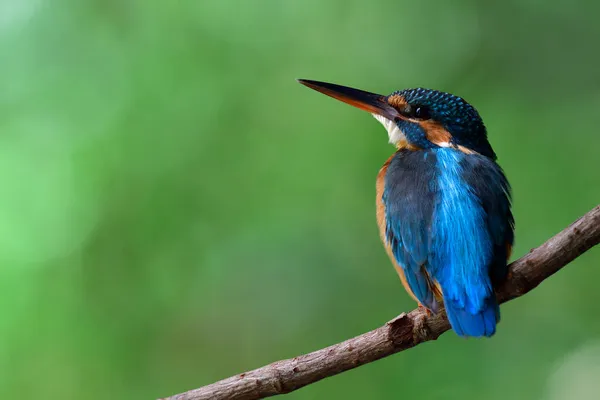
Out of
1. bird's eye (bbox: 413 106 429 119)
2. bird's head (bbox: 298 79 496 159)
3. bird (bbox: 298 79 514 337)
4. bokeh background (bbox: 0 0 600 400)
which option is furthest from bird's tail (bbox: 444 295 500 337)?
bokeh background (bbox: 0 0 600 400)

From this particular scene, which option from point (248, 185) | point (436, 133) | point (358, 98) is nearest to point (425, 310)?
point (436, 133)

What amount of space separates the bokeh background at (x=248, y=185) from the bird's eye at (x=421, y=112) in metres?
0.73

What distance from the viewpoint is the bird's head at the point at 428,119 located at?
91.0 inches

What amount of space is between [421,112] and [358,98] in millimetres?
230

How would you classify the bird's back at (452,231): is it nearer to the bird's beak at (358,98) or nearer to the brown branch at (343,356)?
the brown branch at (343,356)

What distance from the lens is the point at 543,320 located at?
9.89ft

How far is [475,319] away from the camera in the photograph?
1.72 meters

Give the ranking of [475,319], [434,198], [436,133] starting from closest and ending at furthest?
[475,319]
[434,198]
[436,133]

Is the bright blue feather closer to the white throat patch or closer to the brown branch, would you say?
the brown branch

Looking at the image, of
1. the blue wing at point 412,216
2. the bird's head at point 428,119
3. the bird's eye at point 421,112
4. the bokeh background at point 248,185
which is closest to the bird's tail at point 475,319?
the blue wing at point 412,216

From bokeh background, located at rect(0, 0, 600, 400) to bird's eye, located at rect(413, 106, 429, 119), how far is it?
2.39 feet

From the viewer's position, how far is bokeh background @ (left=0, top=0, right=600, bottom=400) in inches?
117

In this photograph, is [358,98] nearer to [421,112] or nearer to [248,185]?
[421,112]

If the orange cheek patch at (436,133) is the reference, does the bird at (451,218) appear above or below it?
below
